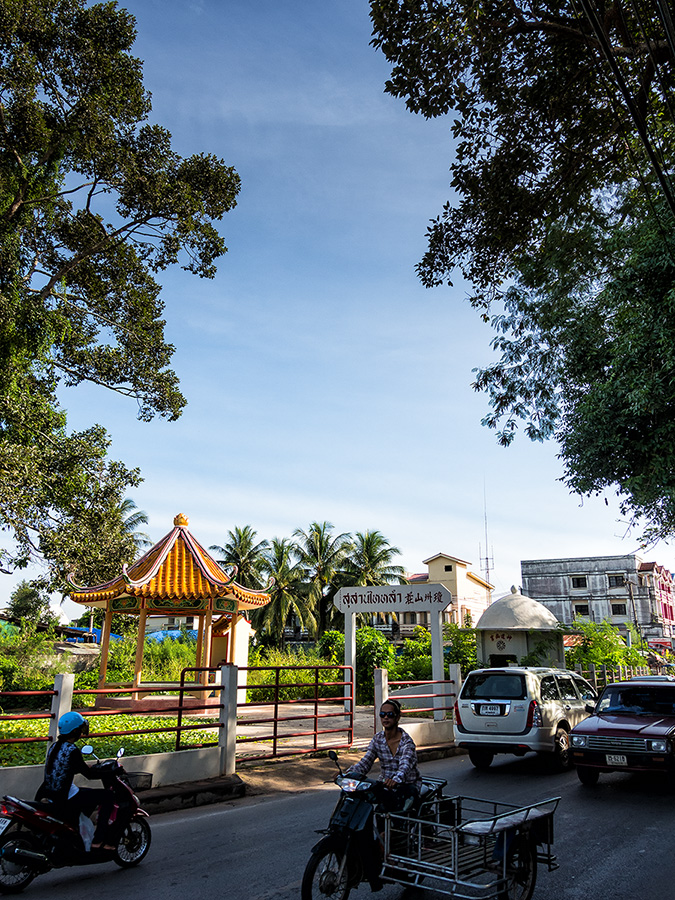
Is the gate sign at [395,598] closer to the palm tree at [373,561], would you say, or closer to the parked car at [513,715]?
the parked car at [513,715]

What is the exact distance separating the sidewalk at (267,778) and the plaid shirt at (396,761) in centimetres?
419

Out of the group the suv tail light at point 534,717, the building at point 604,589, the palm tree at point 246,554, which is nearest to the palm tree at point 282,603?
the palm tree at point 246,554

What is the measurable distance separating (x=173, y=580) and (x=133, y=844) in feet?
42.2

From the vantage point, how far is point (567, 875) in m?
5.62

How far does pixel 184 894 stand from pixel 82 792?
1.19 meters

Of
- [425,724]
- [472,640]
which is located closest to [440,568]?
[472,640]

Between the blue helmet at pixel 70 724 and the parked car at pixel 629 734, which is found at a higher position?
the blue helmet at pixel 70 724

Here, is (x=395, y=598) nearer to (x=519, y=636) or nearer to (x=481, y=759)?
(x=481, y=759)

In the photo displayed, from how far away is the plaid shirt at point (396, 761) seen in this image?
5.27m

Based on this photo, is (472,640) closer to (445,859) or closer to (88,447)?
(88,447)

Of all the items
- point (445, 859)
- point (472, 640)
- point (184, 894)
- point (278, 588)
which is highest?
point (278, 588)

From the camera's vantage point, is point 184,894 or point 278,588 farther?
point 278,588

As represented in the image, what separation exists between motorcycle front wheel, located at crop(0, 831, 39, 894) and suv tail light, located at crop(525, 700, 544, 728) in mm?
8121

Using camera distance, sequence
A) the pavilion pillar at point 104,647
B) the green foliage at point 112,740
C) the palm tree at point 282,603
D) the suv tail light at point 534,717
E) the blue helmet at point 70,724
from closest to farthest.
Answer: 1. the blue helmet at point 70,724
2. the suv tail light at point 534,717
3. the green foliage at point 112,740
4. the pavilion pillar at point 104,647
5. the palm tree at point 282,603
